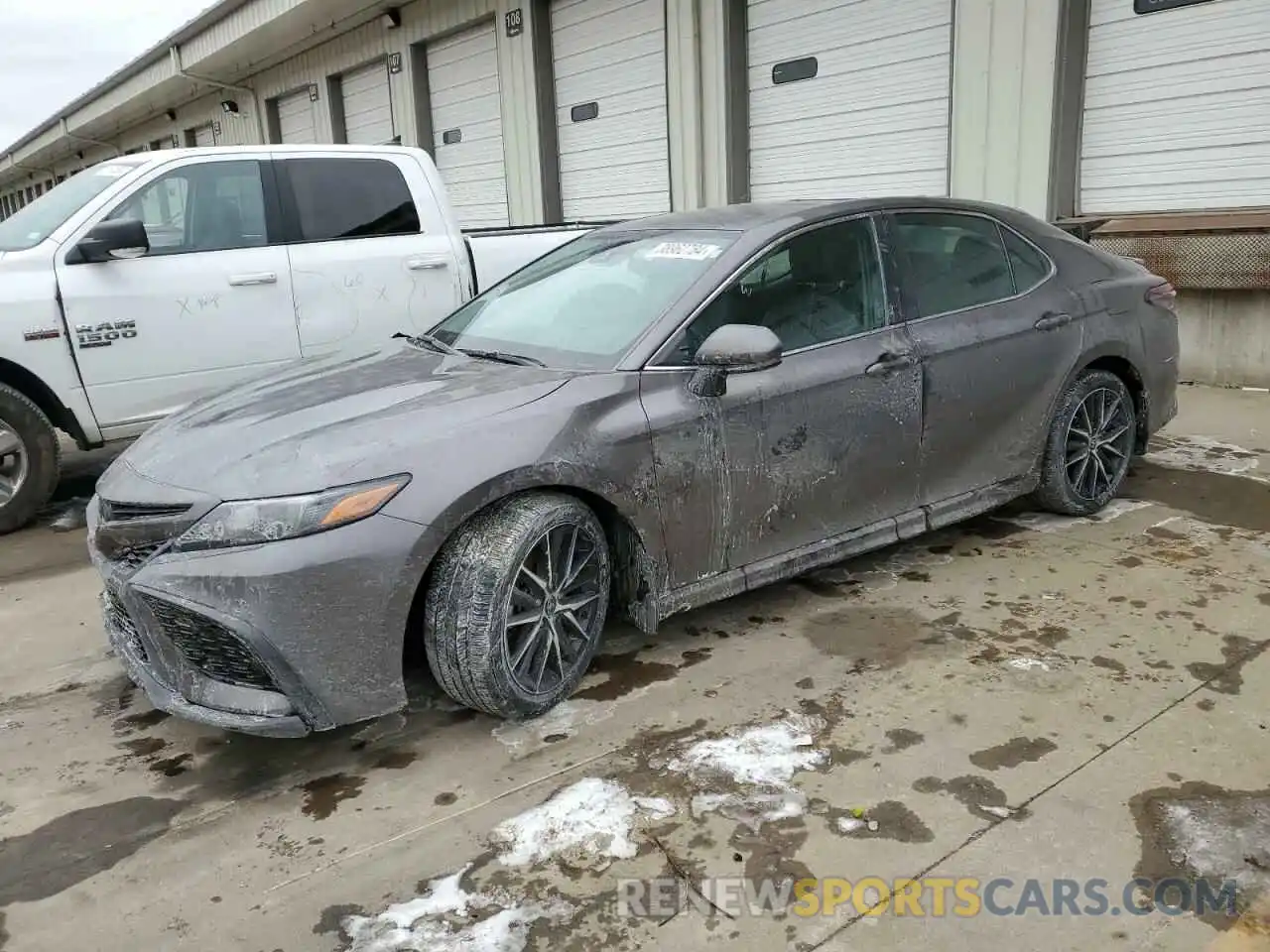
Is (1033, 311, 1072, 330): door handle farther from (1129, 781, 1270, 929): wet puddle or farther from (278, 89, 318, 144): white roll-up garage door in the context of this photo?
(278, 89, 318, 144): white roll-up garage door

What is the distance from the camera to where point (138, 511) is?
3.07 metres

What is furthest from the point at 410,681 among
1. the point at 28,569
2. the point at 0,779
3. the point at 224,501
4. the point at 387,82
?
the point at 387,82

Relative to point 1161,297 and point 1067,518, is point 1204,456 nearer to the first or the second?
point 1161,297

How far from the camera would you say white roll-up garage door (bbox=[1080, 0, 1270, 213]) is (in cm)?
723

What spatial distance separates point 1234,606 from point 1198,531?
93 centimetres

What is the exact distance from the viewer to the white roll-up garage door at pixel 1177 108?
7.23 m

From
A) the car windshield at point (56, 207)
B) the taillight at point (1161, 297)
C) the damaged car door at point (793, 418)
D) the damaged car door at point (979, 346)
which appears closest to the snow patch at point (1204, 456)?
the taillight at point (1161, 297)

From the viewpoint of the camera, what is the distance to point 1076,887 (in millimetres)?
2365

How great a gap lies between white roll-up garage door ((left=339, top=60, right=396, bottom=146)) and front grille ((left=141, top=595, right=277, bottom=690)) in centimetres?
1502

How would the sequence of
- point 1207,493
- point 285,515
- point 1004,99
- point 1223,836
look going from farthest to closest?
point 1004,99
point 1207,493
point 285,515
point 1223,836

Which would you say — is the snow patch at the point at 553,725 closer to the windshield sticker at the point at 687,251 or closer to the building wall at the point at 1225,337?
the windshield sticker at the point at 687,251

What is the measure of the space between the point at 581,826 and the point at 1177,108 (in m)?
7.47

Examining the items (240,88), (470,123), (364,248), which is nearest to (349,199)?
(364,248)

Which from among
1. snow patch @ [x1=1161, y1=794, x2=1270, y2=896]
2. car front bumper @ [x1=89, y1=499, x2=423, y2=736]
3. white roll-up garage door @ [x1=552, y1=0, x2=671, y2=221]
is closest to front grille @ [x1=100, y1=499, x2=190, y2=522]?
car front bumper @ [x1=89, y1=499, x2=423, y2=736]
